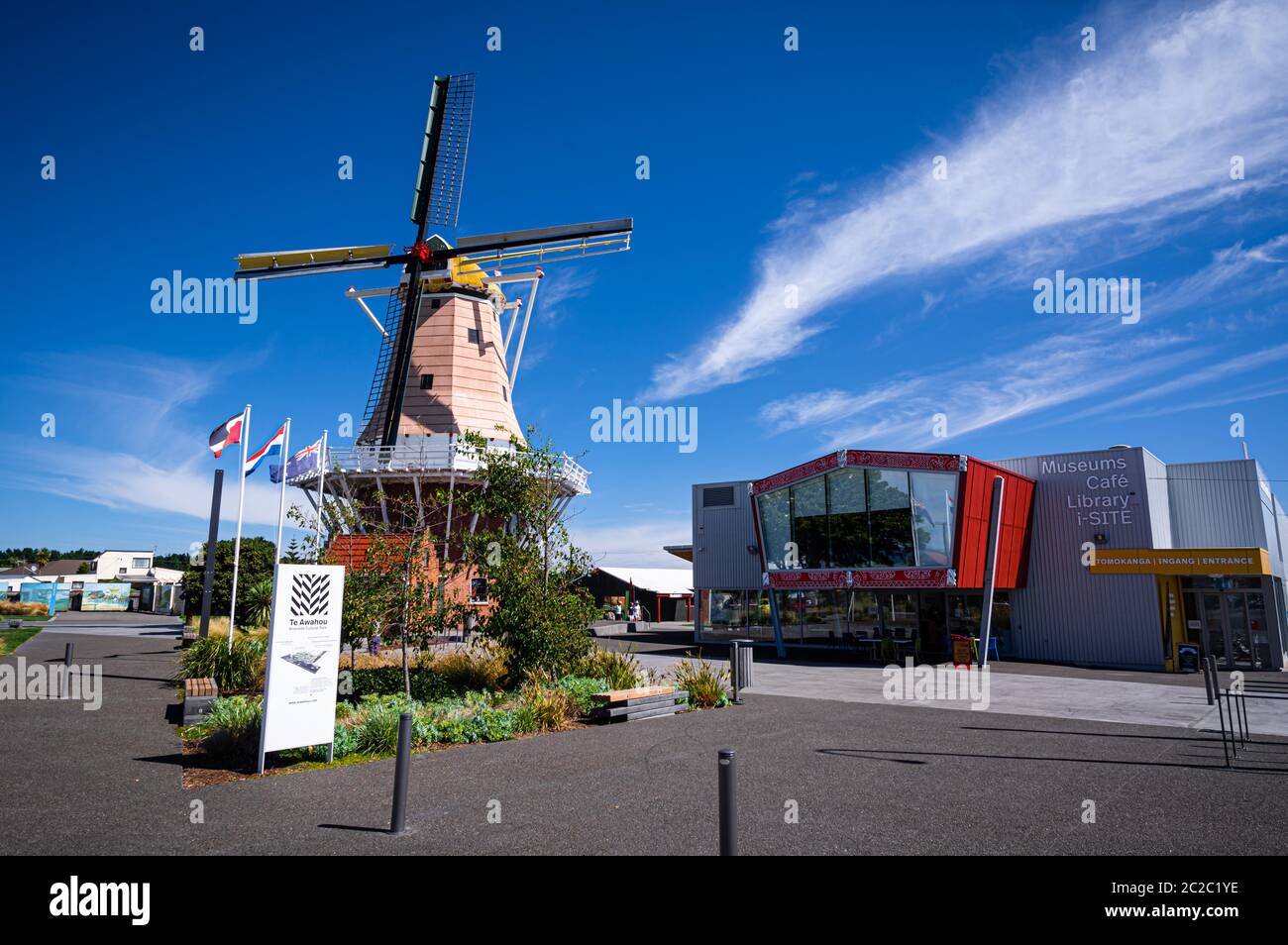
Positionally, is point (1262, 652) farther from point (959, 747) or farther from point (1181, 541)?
point (959, 747)

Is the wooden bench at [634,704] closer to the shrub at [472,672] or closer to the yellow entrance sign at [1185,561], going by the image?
the shrub at [472,672]

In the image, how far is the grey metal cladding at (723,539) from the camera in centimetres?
3334

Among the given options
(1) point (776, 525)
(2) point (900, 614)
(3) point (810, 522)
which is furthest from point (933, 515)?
(1) point (776, 525)

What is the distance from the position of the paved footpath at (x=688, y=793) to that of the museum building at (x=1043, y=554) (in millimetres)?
11352

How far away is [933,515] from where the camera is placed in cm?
2322

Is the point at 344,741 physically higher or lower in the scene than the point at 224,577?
lower

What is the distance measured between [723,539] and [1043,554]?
13.4m

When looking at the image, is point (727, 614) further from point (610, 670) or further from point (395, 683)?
point (395, 683)

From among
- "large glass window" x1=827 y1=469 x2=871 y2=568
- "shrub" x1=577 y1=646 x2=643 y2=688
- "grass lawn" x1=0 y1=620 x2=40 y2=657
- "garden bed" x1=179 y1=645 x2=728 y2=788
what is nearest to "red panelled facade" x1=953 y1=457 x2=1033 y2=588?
"large glass window" x1=827 y1=469 x2=871 y2=568

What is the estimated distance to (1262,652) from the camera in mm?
23281

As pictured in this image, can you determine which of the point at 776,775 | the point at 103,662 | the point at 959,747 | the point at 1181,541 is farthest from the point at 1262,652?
the point at 103,662

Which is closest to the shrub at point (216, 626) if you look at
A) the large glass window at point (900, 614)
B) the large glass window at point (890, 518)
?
the large glass window at point (890, 518)

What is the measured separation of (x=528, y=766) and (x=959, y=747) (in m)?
6.26
